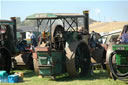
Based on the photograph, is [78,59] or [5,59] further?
[5,59]

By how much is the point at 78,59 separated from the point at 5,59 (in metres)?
3.06

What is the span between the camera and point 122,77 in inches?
354

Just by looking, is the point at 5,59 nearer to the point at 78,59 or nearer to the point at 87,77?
the point at 78,59

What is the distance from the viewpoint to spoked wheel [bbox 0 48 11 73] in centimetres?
1198

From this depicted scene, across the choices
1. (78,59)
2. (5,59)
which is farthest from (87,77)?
(5,59)

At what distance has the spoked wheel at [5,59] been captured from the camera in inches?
472

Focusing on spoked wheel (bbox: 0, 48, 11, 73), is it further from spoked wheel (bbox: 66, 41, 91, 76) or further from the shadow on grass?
spoked wheel (bbox: 66, 41, 91, 76)

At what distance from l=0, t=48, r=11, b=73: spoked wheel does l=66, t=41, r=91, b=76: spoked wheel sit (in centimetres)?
287

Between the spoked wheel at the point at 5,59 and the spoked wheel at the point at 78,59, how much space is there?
287cm

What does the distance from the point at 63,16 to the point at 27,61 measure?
12.2 ft

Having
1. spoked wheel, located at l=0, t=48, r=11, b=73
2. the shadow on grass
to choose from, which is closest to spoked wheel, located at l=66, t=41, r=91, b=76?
the shadow on grass

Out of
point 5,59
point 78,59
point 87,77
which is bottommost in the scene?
point 87,77

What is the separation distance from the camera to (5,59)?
12.2 metres

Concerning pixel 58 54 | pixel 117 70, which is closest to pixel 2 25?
pixel 58 54
